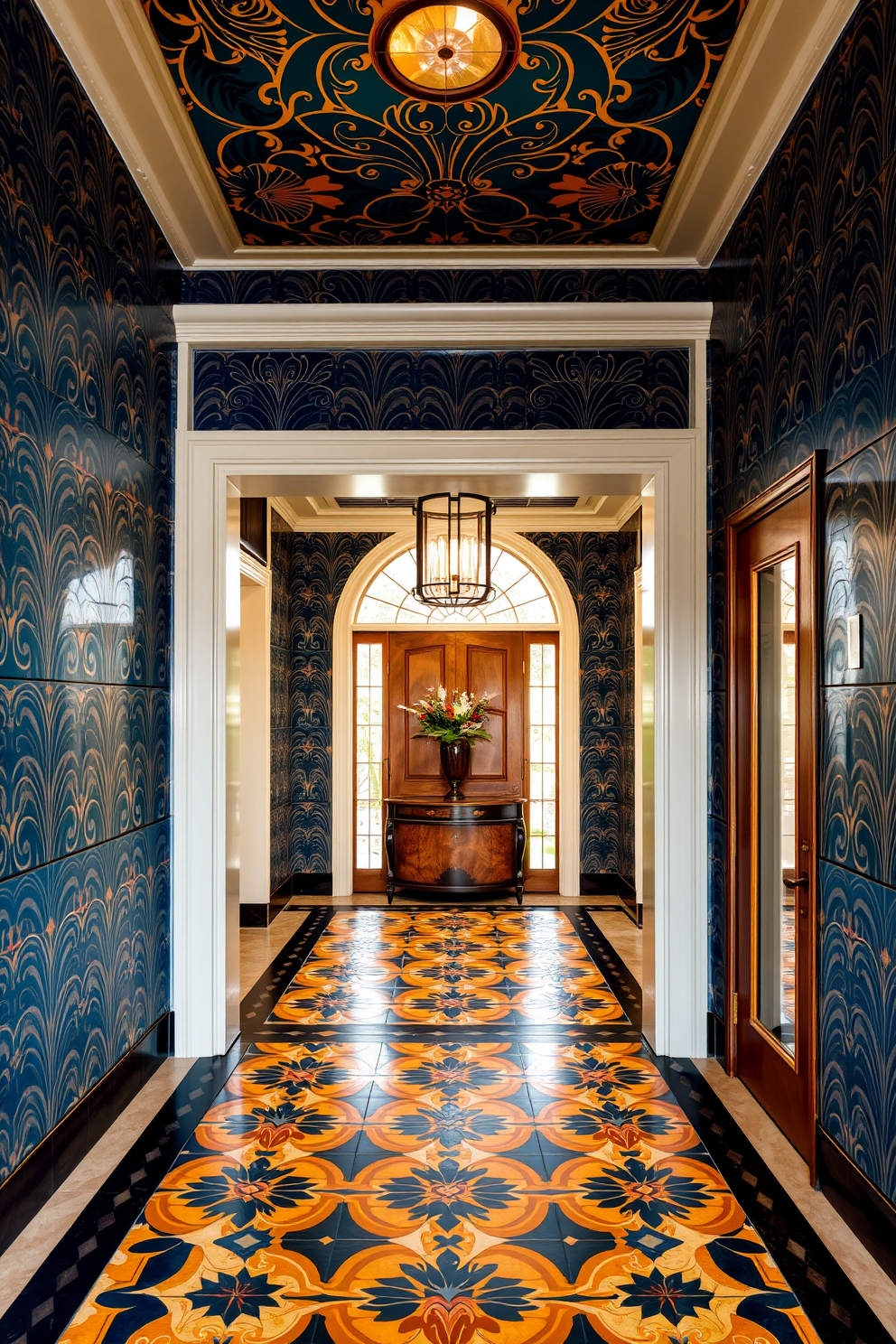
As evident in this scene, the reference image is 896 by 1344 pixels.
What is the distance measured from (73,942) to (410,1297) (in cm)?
142

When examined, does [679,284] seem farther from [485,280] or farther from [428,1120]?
[428,1120]

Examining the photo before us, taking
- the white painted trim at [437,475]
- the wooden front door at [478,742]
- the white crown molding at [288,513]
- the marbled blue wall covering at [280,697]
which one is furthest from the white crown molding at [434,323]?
the wooden front door at [478,742]

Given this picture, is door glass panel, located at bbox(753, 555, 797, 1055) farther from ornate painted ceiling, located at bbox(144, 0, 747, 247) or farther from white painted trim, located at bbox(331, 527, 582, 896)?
white painted trim, located at bbox(331, 527, 582, 896)

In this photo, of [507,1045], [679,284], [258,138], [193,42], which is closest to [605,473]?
[679,284]

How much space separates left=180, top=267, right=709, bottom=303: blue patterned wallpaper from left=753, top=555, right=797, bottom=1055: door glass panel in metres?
1.50

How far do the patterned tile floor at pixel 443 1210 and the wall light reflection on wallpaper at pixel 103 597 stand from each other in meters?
1.77

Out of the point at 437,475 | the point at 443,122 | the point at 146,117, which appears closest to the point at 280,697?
the point at 437,475

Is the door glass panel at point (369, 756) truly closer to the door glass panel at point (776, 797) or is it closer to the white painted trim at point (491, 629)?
the white painted trim at point (491, 629)

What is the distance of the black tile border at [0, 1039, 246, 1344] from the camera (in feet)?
6.84

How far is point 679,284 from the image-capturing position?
4004mm

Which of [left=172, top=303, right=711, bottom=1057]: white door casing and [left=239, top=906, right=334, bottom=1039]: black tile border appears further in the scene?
[left=239, top=906, right=334, bottom=1039]: black tile border

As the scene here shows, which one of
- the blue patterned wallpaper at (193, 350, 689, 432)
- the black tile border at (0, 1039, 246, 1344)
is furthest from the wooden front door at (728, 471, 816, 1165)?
the black tile border at (0, 1039, 246, 1344)

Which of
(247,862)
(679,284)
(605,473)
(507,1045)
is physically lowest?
(507,1045)

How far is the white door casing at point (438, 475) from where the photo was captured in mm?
3881
